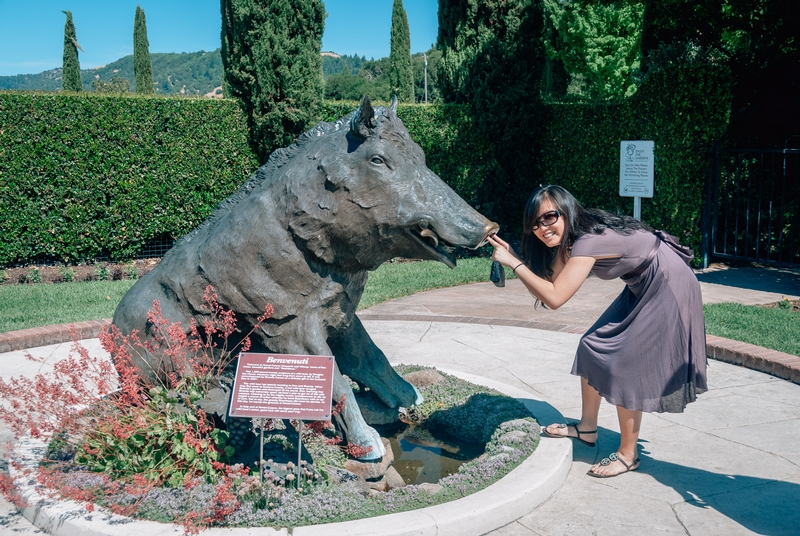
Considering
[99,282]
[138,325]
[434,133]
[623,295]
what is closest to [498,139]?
[434,133]

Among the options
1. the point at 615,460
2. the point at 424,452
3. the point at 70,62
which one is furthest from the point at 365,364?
→ the point at 70,62

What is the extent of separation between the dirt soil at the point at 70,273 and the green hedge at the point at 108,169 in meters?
0.21

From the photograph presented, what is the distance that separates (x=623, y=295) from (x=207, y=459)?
268cm

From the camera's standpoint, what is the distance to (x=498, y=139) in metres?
14.3

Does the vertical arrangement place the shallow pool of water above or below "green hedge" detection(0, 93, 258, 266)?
below

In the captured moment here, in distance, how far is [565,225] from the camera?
383cm

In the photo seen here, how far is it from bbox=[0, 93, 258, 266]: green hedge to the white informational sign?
22.8ft

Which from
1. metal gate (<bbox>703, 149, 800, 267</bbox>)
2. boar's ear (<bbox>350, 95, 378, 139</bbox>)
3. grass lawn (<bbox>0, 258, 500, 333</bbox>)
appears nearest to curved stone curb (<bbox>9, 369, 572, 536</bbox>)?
boar's ear (<bbox>350, 95, 378, 139</bbox>)

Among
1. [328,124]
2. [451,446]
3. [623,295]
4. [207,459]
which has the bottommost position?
[451,446]

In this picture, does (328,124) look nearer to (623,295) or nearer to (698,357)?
(623,295)

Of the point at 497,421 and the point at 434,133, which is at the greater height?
the point at 434,133

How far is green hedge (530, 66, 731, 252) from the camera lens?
11453 millimetres

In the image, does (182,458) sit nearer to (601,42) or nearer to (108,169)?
(108,169)

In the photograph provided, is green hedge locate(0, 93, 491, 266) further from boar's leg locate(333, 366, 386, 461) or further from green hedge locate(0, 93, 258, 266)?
boar's leg locate(333, 366, 386, 461)
